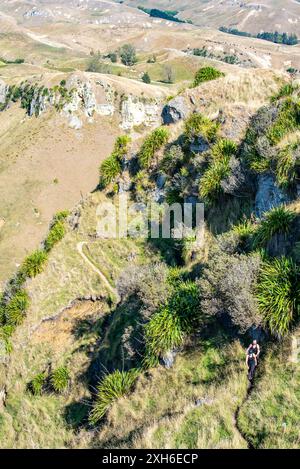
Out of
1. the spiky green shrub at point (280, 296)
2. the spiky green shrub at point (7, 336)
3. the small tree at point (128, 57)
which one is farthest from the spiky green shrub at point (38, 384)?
the small tree at point (128, 57)

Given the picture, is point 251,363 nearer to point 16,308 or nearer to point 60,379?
point 60,379

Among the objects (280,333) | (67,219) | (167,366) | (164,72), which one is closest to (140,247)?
(67,219)

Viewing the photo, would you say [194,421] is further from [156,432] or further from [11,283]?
[11,283]

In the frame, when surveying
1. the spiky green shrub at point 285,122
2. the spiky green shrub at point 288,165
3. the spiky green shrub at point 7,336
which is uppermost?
the spiky green shrub at point 285,122

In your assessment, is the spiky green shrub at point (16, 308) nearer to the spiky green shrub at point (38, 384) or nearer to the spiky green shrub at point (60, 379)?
the spiky green shrub at point (38, 384)

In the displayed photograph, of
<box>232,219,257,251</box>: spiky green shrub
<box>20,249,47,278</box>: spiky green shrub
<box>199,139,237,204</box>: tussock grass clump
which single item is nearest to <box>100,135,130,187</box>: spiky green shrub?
<box>20,249,47,278</box>: spiky green shrub

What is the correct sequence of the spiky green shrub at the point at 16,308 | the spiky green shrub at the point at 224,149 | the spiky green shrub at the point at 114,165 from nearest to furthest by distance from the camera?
the spiky green shrub at the point at 224,149
the spiky green shrub at the point at 16,308
the spiky green shrub at the point at 114,165

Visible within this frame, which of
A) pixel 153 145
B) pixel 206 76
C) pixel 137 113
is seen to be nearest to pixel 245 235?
pixel 153 145
